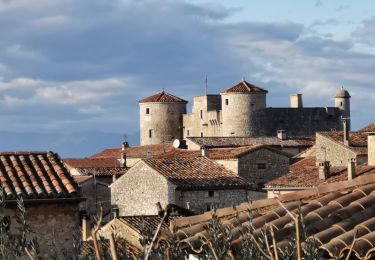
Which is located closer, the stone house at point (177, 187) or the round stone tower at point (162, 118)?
the stone house at point (177, 187)

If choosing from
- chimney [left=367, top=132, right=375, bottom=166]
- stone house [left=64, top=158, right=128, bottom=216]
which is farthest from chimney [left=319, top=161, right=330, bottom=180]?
stone house [left=64, top=158, right=128, bottom=216]

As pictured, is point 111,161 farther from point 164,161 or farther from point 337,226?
point 337,226

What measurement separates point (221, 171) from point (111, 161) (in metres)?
24.4

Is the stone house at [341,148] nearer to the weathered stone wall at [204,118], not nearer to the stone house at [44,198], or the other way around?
the stone house at [44,198]

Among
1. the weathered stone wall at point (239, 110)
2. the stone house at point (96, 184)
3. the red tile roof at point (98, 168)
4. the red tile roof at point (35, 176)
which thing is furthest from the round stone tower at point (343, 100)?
the red tile roof at point (35, 176)

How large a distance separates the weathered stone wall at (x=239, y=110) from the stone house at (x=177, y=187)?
4028 centimetres

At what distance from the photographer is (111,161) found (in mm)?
60562

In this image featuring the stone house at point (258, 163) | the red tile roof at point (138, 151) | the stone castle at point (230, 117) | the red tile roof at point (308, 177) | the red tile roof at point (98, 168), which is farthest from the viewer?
the stone castle at point (230, 117)

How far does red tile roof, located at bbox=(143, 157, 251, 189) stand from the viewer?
35031mm

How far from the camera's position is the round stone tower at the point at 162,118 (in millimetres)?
82938

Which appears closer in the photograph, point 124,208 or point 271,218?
point 271,218

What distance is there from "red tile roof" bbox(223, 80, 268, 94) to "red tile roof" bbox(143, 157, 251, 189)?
40.5m

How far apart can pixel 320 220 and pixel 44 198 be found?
9.52m

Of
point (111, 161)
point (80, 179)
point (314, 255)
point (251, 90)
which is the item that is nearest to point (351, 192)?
point (314, 255)
